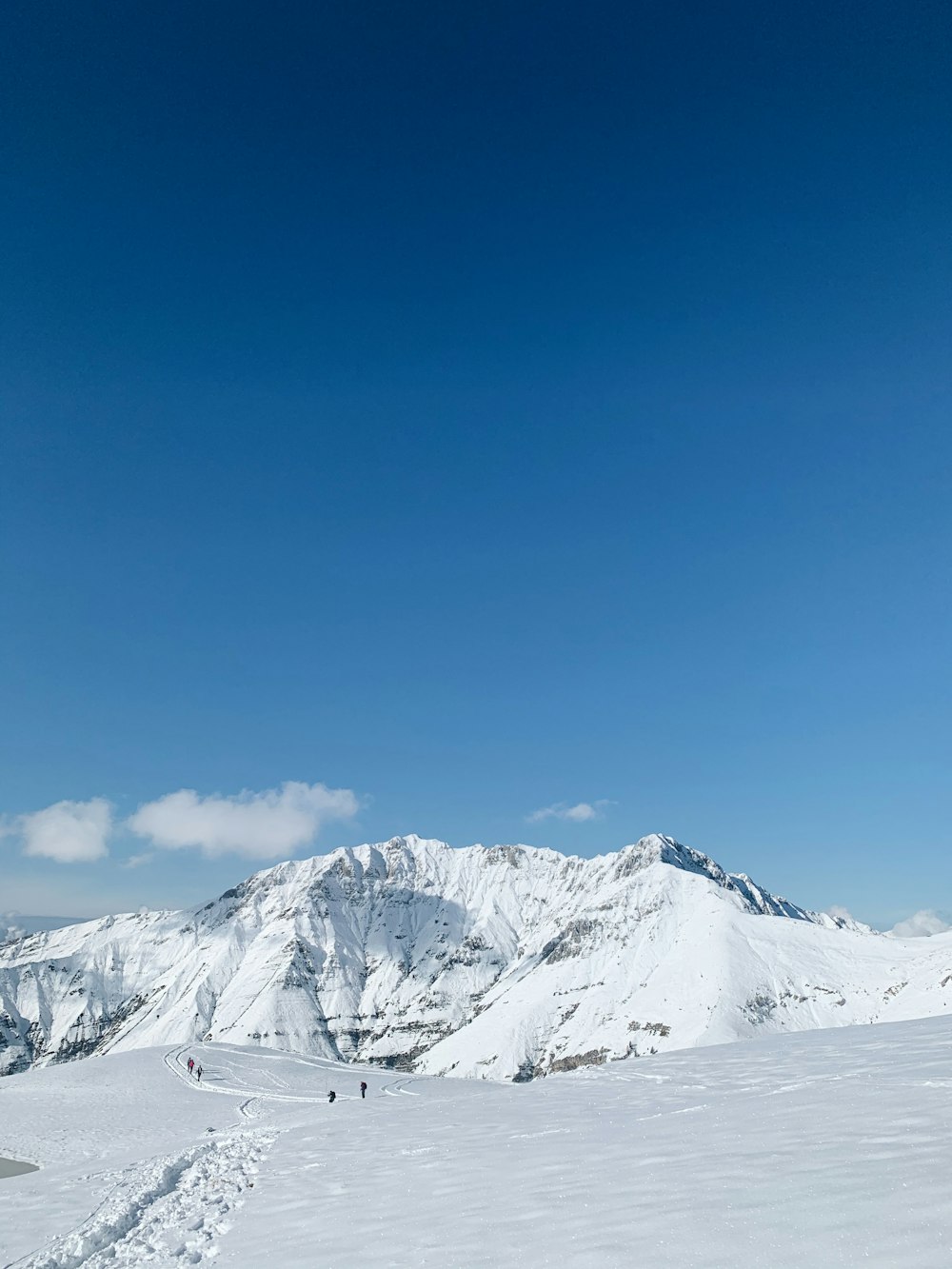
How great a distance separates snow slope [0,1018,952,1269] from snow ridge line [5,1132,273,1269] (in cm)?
8

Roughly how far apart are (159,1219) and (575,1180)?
10.8m

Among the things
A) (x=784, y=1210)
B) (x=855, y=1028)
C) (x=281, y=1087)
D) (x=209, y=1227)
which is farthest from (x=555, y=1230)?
(x=281, y=1087)

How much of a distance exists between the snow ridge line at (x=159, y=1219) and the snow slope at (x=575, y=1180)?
0.25 feet

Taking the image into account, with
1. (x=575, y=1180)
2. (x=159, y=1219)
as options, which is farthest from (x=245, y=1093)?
(x=575, y=1180)

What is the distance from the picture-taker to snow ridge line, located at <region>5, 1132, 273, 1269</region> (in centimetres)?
1569

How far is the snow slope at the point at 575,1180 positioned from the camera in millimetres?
10188

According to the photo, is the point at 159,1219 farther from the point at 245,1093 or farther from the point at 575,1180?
the point at 245,1093

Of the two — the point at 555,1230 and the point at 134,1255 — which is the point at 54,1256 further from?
the point at 555,1230

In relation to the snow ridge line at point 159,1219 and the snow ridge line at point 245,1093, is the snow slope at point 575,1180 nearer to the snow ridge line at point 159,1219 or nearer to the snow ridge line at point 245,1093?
the snow ridge line at point 159,1219

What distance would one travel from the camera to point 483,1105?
29.7 metres

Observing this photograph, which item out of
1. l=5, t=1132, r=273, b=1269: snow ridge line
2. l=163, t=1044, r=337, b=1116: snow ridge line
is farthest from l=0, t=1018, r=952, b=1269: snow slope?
l=163, t=1044, r=337, b=1116: snow ridge line

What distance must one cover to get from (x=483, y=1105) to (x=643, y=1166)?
17717 millimetres

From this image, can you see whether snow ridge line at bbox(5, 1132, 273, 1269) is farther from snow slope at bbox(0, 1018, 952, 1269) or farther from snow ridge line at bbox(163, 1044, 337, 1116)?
snow ridge line at bbox(163, 1044, 337, 1116)

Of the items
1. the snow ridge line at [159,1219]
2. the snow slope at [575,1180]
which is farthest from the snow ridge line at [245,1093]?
the snow ridge line at [159,1219]
